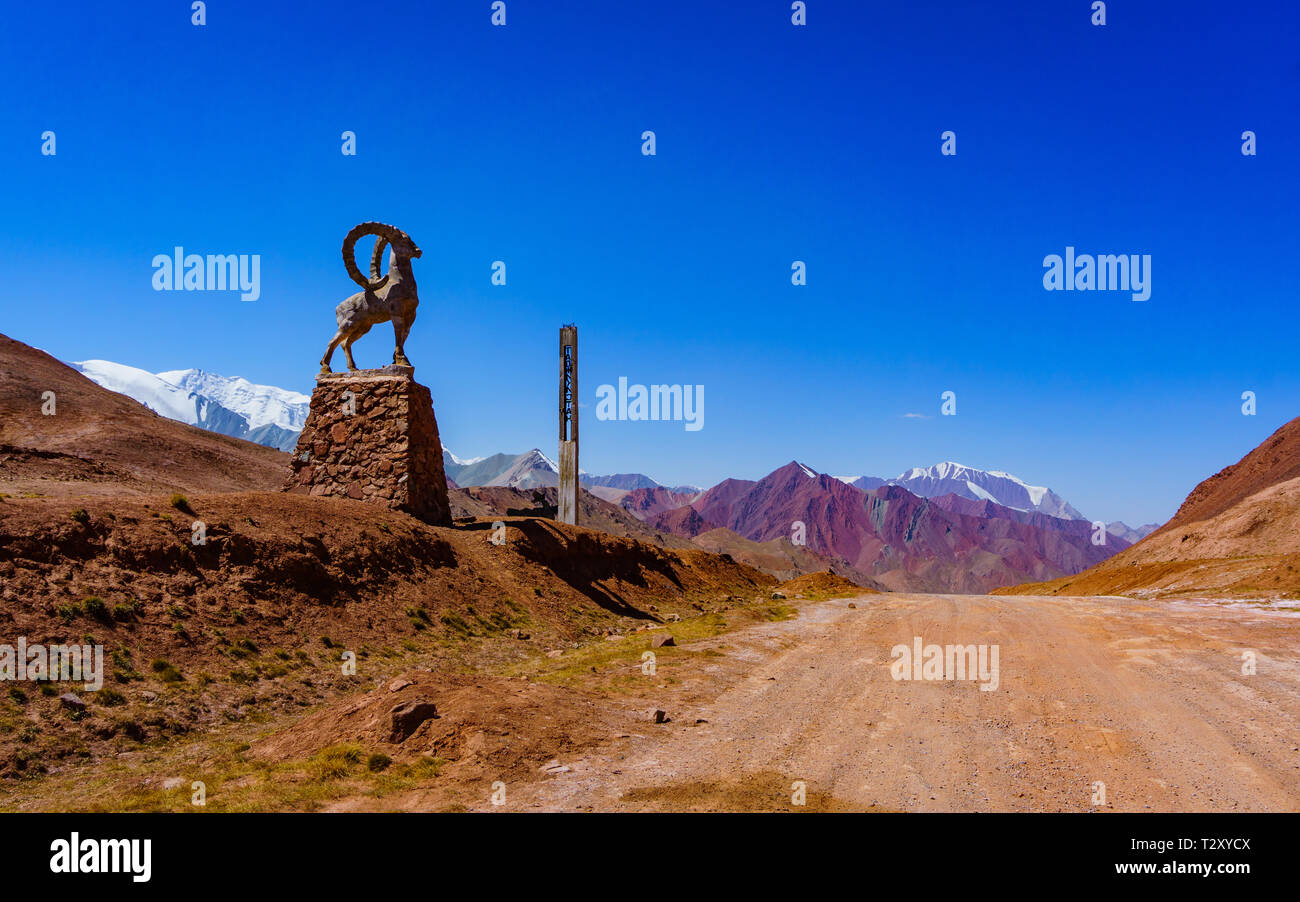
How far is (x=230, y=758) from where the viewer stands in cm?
942

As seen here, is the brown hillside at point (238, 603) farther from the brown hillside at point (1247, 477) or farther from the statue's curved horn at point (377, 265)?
the brown hillside at point (1247, 477)

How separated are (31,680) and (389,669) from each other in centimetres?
597

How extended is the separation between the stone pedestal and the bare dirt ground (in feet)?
38.2

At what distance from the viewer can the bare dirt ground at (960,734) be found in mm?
7484

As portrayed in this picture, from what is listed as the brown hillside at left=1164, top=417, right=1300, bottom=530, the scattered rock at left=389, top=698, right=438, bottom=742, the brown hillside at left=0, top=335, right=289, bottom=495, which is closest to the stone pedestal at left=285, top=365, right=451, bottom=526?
the brown hillside at left=0, top=335, right=289, bottom=495

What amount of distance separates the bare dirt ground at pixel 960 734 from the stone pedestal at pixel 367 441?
11.6m

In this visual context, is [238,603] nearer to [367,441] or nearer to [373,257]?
[367,441]

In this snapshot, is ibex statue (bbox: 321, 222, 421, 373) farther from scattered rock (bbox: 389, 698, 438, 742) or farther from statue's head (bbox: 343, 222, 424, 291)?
scattered rock (bbox: 389, 698, 438, 742)

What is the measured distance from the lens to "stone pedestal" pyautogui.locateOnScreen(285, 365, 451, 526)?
2248 centimetres

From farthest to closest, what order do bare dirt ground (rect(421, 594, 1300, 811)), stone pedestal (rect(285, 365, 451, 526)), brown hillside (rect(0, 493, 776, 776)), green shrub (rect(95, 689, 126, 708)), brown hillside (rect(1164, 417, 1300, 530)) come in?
brown hillside (rect(1164, 417, 1300, 530))
stone pedestal (rect(285, 365, 451, 526))
brown hillside (rect(0, 493, 776, 776))
green shrub (rect(95, 689, 126, 708))
bare dirt ground (rect(421, 594, 1300, 811))

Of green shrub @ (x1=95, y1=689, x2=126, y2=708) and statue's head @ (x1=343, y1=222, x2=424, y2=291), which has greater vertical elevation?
statue's head @ (x1=343, y1=222, x2=424, y2=291)

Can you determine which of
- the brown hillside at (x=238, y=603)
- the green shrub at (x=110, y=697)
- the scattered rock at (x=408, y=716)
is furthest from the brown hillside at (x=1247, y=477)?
the green shrub at (x=110, y=697)
